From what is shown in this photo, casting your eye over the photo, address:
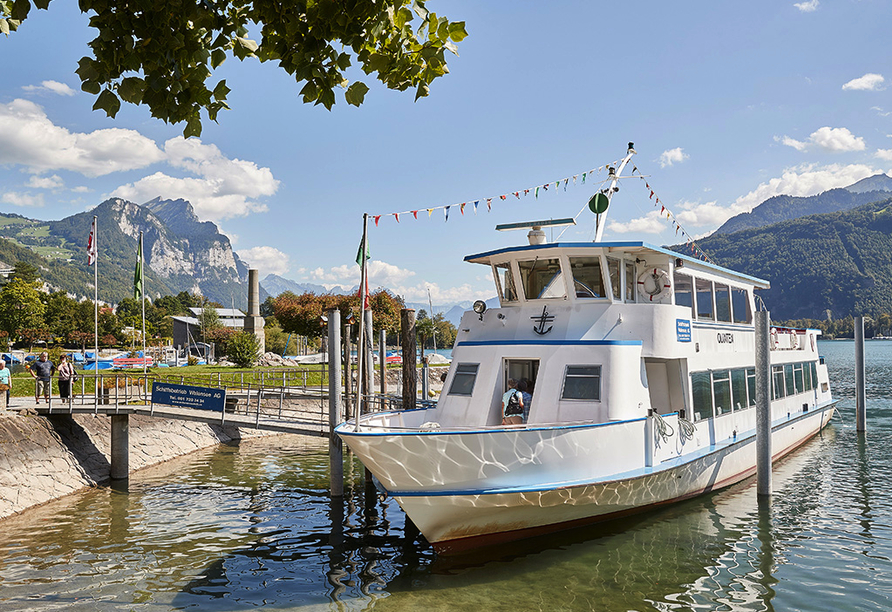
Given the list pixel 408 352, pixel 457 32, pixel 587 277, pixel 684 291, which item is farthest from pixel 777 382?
pixel 457 32

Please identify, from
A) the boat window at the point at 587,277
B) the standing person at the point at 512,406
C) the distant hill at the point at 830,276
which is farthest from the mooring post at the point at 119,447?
the distant hill at the point at 830,276

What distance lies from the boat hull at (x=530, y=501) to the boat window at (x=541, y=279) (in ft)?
10.9

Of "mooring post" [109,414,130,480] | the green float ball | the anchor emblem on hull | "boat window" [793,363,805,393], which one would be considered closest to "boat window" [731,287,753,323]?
"boat window" [793,363,805,393]

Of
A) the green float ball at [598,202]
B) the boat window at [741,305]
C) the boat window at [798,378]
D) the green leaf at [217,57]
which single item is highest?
the green float ball at [598,202]

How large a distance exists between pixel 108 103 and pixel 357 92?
1.41m

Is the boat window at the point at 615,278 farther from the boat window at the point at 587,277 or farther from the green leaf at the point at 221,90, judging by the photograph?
the green leaf at the point at 221,90

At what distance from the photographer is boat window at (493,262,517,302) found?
12.9m

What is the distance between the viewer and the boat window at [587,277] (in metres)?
12.1

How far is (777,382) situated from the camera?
18281mm

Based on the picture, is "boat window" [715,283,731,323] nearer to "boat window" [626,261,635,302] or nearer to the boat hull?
"boat window" [626,261,635,302]

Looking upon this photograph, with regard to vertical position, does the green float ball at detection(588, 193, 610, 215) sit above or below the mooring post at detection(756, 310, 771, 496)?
above

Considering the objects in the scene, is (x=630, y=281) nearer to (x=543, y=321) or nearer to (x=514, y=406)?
(x=543, y=321)

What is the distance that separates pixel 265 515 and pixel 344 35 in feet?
38.4

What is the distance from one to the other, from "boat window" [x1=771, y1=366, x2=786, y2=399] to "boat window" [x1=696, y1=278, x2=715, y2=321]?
474cm
